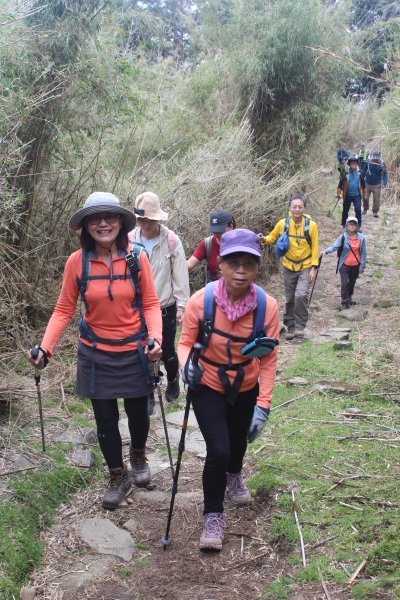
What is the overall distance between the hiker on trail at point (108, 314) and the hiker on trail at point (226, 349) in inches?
20.9

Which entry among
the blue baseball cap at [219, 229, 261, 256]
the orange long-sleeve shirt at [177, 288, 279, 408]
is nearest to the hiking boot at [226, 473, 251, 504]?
the orange long-sleeve shirt at [177, 288, 279, 408]

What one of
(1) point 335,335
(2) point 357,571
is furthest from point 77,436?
(1) point 335,335

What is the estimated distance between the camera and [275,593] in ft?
11.1

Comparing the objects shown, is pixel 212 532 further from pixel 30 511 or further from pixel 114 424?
pixel 30 511

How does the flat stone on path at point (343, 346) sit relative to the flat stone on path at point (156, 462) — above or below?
below

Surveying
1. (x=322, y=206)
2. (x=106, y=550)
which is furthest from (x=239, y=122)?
(x=106, y=550)

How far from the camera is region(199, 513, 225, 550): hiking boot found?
3838 millimetres

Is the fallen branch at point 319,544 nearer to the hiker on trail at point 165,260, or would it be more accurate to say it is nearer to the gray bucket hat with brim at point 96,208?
the gray bucket hat with brim at point 96,208

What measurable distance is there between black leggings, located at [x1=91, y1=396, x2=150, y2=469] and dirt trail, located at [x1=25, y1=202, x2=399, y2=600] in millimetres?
418

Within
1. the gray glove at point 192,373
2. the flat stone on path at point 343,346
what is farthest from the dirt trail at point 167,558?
the flat stone on path at point 343,346

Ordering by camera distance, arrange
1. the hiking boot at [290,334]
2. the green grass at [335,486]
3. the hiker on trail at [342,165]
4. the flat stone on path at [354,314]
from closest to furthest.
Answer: the green grass at [335,486] → the hiking boot at [290,334] → the flat stone on path at [354,314] → the hiker on trail at [342,165]

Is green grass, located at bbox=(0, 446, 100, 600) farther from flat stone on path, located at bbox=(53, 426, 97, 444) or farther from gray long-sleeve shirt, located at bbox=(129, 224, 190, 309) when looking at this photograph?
gray long-sleeve shirt, located at bbox=(129, 224, 190, 309)

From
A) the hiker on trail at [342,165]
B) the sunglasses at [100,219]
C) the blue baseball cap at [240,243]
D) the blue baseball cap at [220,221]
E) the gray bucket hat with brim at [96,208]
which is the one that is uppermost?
the gray bucket hat with brim at [96,208]

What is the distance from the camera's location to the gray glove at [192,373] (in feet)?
11.8
